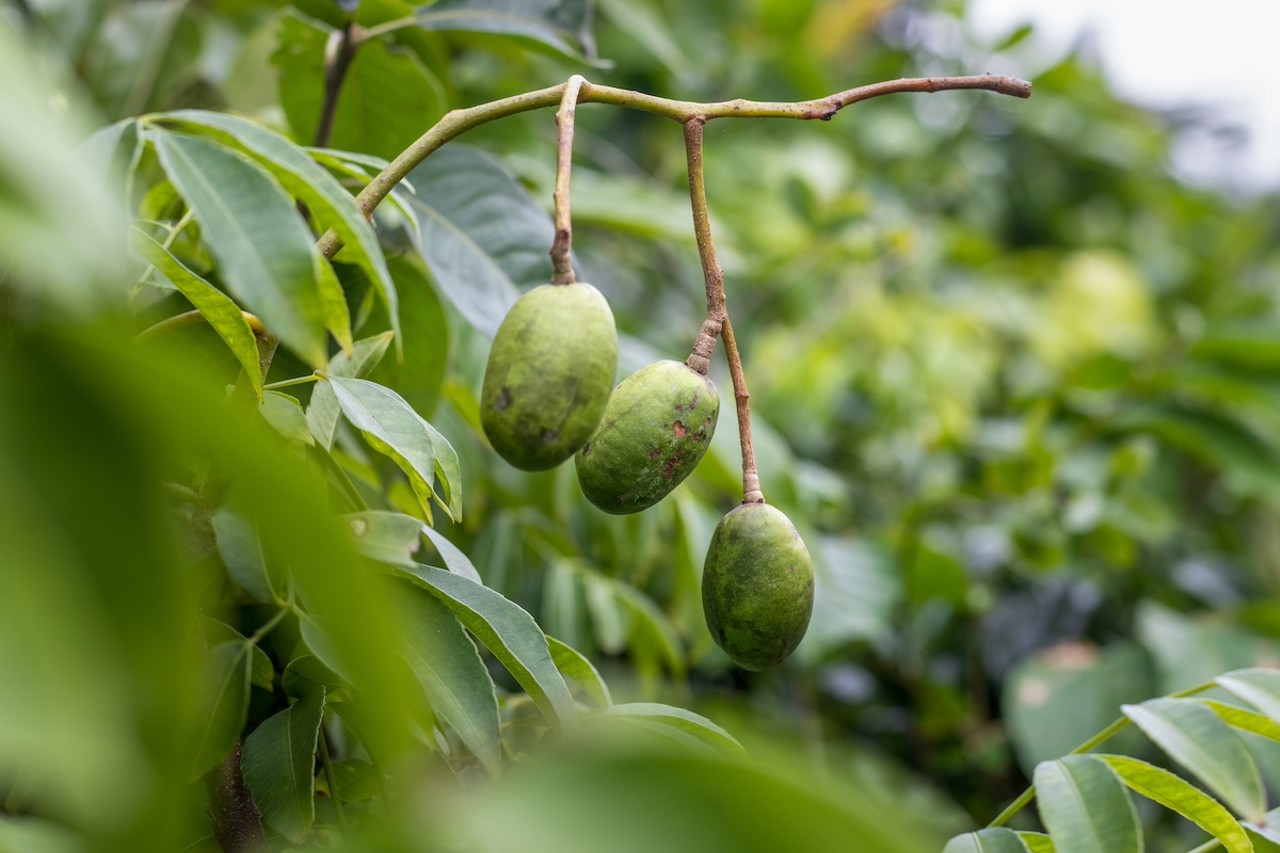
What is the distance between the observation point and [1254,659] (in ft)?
4.35

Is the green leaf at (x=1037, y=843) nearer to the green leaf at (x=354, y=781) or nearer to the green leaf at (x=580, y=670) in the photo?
the green leaf at (x=580, y=670)

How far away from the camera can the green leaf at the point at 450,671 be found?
0.48m

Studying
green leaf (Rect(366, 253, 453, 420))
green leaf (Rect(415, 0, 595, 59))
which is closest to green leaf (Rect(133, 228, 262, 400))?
green leaf (Rect(366, 253, 453, 420))

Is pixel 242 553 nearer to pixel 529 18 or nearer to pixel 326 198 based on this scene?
pixel 326 198

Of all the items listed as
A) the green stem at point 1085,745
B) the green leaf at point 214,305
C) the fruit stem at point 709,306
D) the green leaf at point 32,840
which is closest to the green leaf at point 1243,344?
the green stem at point 1085,745

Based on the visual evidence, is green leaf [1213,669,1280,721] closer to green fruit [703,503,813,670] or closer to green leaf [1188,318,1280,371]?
green fruit [703,503,813,670]

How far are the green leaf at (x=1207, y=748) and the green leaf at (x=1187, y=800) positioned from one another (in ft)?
0.05

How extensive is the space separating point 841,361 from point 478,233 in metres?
1.08

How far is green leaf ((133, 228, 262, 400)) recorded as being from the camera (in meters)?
0.47

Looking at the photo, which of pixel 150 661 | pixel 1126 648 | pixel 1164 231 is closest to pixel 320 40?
pixel 150 661

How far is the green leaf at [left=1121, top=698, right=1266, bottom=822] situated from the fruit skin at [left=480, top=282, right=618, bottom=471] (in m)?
0.36

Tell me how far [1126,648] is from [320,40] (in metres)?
1.14

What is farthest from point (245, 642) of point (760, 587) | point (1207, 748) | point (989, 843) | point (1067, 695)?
point (1067, 695)

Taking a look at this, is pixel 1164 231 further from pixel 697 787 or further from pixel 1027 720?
pixel 697 787
